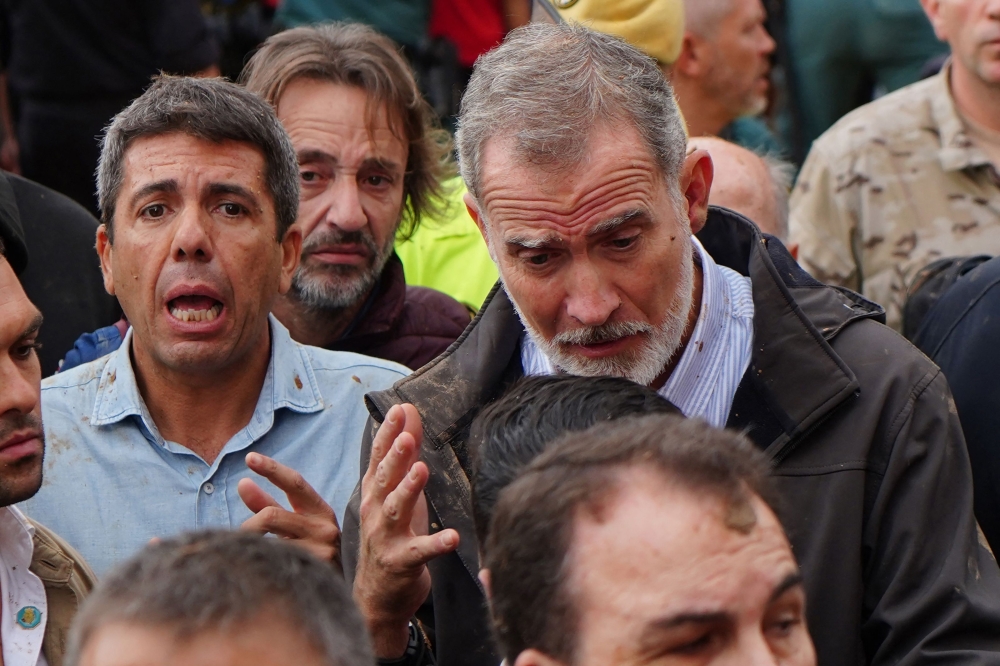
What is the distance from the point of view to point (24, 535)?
2.80m

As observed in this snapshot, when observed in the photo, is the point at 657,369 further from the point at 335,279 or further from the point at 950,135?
the point at 950,135

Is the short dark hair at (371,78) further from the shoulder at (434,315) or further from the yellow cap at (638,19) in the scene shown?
the yellow cap at (638,19)

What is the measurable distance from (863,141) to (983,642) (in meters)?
2.63

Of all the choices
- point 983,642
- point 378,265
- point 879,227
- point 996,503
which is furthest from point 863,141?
point 983,642

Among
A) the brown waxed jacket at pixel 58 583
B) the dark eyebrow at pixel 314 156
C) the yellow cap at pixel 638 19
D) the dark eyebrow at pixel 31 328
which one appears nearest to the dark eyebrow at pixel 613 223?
the dark eyebrow at pixel 31 328

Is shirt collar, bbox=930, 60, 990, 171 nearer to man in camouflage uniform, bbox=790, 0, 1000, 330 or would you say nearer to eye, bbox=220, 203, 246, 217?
man in camouflage uniform, bbox=790, 0, 1000, 330

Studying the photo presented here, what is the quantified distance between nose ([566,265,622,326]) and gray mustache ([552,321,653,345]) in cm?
2

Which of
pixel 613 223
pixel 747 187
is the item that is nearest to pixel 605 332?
pixel 613 223

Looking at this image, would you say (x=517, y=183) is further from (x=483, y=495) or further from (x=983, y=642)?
(x=983, y=642)

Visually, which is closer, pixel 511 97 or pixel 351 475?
pixel 511 97

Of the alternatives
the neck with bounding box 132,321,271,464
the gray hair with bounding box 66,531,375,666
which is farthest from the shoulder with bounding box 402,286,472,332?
the gray hair with bounding box 66,531,375,666

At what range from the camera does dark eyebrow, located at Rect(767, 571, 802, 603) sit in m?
1.86

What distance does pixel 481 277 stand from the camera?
450 centimetres

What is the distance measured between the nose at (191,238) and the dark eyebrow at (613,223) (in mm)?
1021
